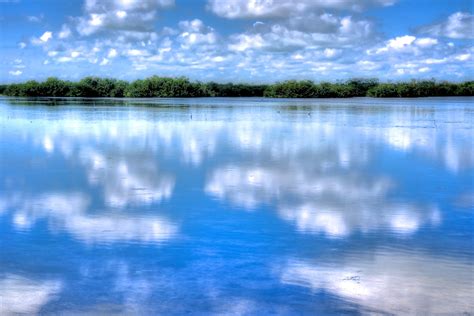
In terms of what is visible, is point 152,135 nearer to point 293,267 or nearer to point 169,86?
point 293,267

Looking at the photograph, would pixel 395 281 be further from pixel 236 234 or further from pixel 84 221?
pixel 84 221

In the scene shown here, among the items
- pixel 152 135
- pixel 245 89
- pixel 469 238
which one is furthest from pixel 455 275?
pixel 245 89

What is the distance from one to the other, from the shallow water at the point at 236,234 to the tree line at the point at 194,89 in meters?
70.9

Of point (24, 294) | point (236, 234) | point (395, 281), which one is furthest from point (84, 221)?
point (395, 281)

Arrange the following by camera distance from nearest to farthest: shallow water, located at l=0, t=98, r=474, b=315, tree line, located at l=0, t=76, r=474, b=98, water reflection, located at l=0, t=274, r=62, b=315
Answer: water reflection, located at l=0, t=274, r=62, b=315, shallow water, located at l=0, t=98, r=474, b=315, tree line, located at l=0, t=76, r=474, b=98

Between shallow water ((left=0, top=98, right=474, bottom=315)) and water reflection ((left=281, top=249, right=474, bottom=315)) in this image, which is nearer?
water reflection ((left=281, top=249, right=474, bottom=315))

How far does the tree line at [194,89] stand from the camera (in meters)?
81.4

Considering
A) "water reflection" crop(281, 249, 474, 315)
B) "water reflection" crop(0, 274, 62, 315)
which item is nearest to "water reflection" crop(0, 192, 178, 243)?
"water reflection" crop(0, 274, 62, 315)

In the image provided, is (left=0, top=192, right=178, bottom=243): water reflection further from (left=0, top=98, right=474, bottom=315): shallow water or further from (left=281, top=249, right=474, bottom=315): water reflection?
(left=281, top=249, right=474, bottom=315): water reflection

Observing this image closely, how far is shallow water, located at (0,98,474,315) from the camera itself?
14.7 feet

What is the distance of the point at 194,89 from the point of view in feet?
275

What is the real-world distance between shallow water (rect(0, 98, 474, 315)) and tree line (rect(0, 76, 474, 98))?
233ft

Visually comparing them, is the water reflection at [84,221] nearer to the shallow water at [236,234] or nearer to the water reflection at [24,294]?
the shallow water at [236,234]

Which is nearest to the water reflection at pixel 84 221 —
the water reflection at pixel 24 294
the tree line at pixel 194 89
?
the water reflection at pixel 24 294
